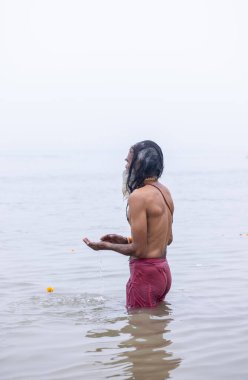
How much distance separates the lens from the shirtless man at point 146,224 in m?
5.57

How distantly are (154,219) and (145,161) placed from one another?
467 mm

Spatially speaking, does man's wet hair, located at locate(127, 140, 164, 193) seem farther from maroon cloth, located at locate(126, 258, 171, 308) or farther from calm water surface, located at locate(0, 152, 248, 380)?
calm water surface, located at locate(0, 152, 248, 380)

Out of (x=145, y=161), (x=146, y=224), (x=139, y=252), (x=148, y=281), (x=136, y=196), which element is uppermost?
(x=145, y=161)

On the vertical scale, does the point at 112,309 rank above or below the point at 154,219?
below

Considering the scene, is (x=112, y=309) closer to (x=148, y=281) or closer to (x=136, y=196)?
(x=148, y=281)

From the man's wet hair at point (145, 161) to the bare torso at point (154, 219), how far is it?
0.32 ft

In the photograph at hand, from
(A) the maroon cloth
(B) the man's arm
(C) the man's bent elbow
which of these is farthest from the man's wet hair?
(A) the maroon cloth

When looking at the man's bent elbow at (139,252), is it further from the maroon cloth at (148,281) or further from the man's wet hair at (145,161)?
the man's wet hair at (145,161)

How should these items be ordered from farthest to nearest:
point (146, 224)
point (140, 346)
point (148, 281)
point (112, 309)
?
point (112, 309) → point (148, 281) → point (146, 224) → point (140, 346)

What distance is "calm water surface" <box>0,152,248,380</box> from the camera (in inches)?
198

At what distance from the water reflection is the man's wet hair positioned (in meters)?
1.16

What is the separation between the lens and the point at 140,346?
546 cm

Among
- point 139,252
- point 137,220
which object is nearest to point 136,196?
point 137,220

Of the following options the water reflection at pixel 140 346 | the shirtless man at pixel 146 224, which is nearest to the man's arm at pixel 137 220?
the shirtless man at pixel 146 224
